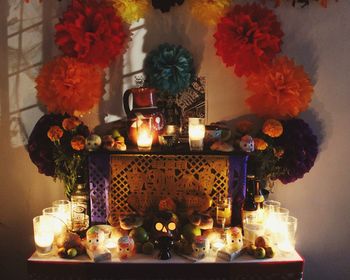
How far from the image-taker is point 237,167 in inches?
78.4

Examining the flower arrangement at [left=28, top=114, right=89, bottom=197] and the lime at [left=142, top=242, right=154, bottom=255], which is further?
the flower arrangement at [left=28, top=114, right=89, bottom=197]

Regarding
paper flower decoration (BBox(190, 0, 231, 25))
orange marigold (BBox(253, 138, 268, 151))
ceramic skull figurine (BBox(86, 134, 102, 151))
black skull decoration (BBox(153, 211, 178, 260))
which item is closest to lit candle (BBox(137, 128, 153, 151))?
ceramic skull figurine (BBox(86, 134, 102, 151))

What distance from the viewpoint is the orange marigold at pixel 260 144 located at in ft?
6.55

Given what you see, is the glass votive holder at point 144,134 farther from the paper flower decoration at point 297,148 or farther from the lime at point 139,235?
the paper flower decoration at point 297,148

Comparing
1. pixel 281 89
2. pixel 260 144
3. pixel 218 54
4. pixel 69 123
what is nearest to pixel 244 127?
pixel 260 144

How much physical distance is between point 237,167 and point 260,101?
0.36 metres

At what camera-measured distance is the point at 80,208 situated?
2008mm

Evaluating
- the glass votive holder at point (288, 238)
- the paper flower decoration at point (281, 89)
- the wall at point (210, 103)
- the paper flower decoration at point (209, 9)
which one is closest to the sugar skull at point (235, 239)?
the glass votive holder at point (288, 238)

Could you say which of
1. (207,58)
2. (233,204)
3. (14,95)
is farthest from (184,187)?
(14,95)

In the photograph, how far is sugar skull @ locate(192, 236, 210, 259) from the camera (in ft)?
5.95

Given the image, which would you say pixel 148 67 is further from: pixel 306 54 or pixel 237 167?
pixel 306 54

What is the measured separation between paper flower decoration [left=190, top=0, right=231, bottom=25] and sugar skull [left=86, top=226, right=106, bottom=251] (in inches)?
46.0

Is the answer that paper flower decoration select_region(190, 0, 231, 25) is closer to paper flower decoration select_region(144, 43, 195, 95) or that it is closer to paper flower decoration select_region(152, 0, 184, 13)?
paper flower decoration select_region(152, 0, 184, 13)

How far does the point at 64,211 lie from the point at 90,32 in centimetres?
92
